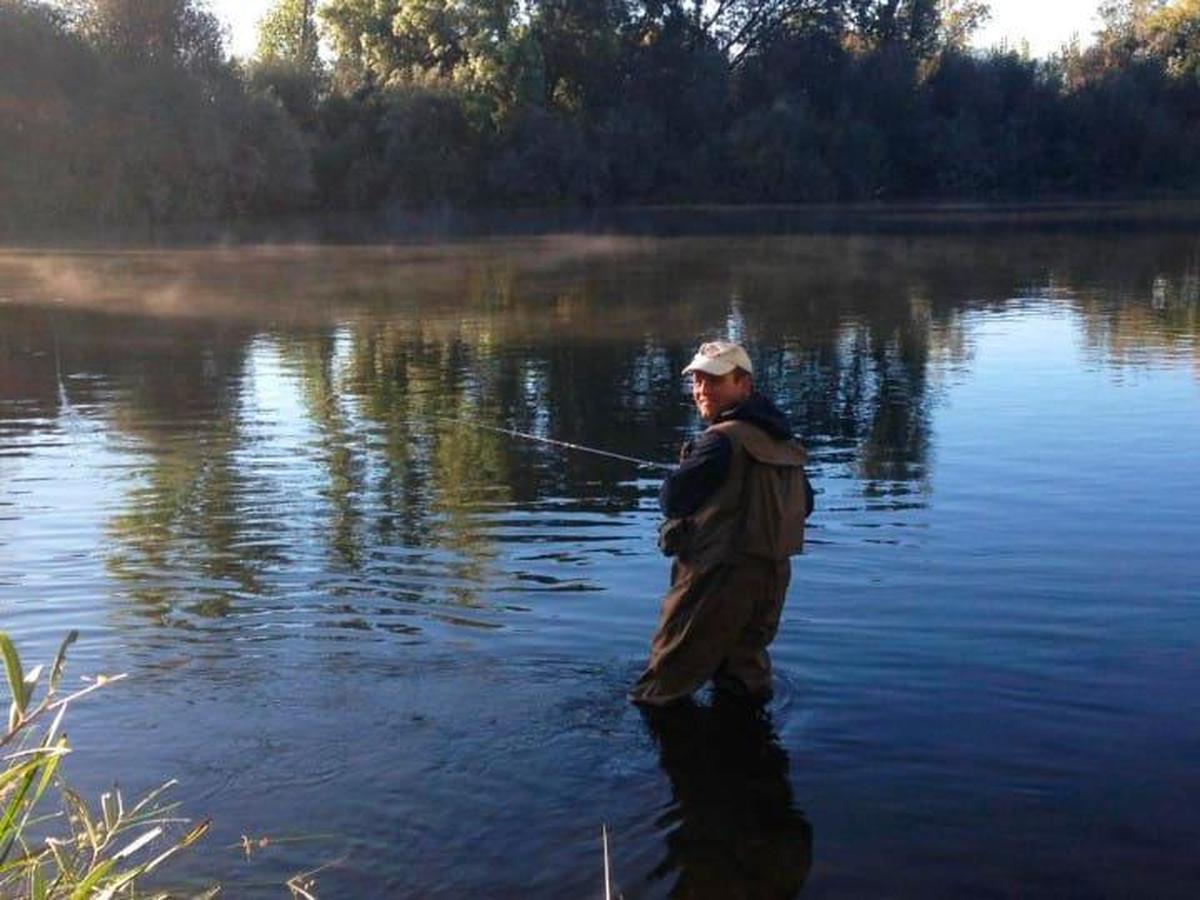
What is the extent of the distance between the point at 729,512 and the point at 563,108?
70.2 metres

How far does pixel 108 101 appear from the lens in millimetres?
52781

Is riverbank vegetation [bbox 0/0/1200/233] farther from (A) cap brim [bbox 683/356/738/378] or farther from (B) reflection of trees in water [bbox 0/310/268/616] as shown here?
(A) cap brim [bbox 683/356/738/378]

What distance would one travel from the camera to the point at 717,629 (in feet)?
20.5

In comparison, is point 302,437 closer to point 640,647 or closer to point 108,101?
point 640,647

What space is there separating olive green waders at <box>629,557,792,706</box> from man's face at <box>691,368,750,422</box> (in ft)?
2.18

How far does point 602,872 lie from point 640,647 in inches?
93.3

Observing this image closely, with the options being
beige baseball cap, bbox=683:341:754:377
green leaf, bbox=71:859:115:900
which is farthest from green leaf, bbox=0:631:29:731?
beige baseball cap, bbox=683:341:754:377

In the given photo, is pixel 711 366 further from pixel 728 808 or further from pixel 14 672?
pixel 14 672

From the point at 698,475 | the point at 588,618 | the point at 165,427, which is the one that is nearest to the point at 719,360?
the point at 698,475

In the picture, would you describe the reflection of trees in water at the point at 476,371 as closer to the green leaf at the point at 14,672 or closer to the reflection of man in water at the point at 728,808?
the reflection of man in water at the point at 728,808

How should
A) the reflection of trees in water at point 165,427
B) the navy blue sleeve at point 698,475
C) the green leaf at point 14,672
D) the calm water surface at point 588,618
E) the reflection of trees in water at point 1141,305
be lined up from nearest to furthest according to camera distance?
the green leaf at point 14,672
the calm water surface at point 588,618
the navy blue sleeve at point 698,475
the reflection of trees in water at point 165,427
the reflection of trees in water at point 1141,305

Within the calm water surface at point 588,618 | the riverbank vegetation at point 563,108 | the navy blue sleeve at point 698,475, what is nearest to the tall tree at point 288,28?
the riverbank vegetation at point 563,108

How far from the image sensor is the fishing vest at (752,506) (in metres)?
5.89

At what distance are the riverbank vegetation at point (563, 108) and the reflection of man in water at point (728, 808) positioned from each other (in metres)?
50.5
